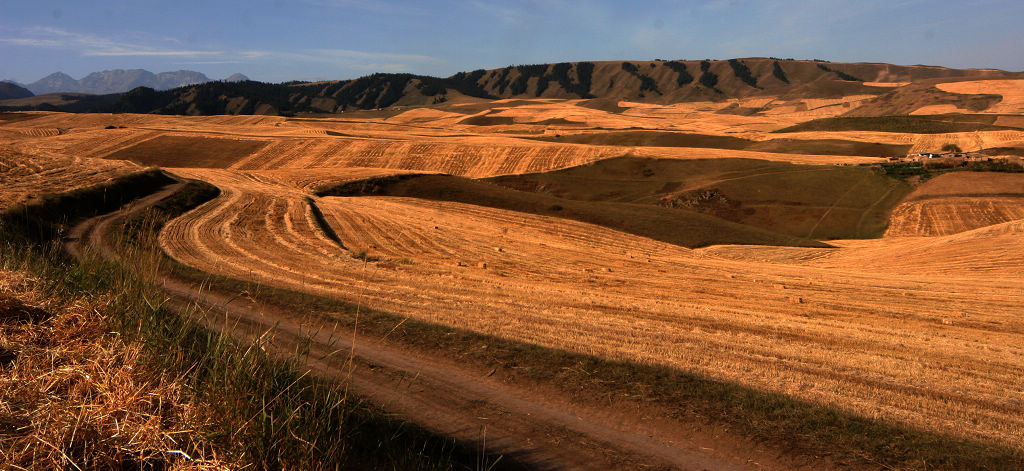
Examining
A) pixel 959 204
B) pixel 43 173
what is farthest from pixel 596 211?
pixel 959 204

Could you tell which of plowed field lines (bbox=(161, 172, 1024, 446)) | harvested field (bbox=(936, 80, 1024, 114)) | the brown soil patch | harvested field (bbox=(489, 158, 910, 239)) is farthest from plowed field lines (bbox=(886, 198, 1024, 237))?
harvested field (bbox=(936, 80, 1024, 114))

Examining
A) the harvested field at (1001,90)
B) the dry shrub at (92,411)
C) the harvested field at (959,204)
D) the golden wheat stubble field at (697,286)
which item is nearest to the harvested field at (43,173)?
the golden wheat stubble field at (697,286)

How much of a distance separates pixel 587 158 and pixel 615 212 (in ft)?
132

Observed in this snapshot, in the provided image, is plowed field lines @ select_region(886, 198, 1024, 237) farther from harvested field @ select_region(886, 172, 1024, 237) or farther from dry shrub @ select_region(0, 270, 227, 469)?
dry shrub @ select_region(0, 270, 227, 469)

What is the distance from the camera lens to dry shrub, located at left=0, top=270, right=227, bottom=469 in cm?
504

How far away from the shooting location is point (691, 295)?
73.9ft

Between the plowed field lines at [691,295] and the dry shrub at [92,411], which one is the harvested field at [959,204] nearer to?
the plowed field lines at [691,295]

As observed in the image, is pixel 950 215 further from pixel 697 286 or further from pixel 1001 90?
pixel 1001 90

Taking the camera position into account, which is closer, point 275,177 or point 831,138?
point 275,177

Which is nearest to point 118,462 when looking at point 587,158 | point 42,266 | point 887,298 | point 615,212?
point 42,266

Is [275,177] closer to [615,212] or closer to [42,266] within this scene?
[615,212]

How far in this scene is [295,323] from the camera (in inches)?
506

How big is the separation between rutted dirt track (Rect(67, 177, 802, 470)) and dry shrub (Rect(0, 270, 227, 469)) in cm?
101

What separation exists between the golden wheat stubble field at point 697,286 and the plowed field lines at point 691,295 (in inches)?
3.4
